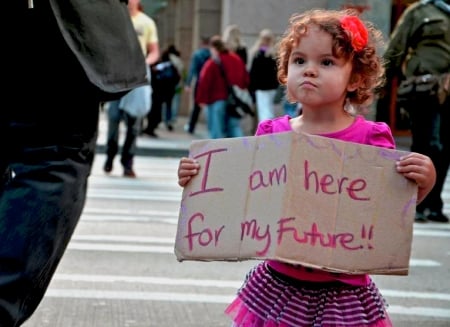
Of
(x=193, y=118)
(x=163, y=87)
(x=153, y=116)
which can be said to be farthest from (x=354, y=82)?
(x=163, y=87)

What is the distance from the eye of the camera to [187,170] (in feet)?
11.8

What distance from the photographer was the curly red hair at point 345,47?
3.60m

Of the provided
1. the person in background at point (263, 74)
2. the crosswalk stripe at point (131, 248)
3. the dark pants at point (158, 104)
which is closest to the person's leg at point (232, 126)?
the person in background at point (263, 74)

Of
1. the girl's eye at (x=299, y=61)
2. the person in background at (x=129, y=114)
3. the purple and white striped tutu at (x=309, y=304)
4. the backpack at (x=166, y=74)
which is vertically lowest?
the backpack at (x=166, y=74)

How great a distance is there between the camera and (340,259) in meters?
3.42

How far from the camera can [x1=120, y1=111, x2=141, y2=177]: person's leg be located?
40.5 ft

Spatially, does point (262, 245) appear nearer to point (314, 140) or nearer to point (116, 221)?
point (314, 140)

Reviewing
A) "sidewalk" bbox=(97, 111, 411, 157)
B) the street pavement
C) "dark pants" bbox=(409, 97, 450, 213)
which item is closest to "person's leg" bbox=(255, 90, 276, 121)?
"sidewalk" bbox=(97, 111, 411, 157)

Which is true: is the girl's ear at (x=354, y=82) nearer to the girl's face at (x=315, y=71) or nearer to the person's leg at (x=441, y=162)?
the girl's face at (x=315, y=71)

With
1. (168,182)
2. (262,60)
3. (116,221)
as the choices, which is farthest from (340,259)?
(262,60)

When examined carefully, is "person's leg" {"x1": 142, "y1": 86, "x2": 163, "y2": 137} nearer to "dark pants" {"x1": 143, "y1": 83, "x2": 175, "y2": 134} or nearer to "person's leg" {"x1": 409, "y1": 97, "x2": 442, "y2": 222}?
"dark pants" {"x1": 143, "y1": 83, "x2": 175, "y2": 134}

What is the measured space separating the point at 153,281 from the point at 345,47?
3267 mm

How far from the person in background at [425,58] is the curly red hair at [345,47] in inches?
212

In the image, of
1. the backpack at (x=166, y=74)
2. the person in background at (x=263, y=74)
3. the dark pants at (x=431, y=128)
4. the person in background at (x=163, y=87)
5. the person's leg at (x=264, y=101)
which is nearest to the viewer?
the dark pants at (x=431, y=128)
